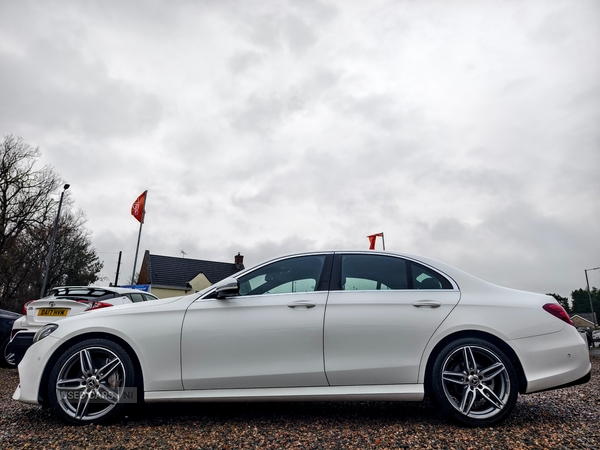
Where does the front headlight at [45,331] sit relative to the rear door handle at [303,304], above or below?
below

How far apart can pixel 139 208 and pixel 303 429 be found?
2462 cm

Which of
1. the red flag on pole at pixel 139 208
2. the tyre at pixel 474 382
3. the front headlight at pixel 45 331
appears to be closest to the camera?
the tyre at pixel 474 382

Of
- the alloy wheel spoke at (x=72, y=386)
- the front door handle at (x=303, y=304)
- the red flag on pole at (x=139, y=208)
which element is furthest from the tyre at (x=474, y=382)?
the red flag on pole at (x=139, y=208)

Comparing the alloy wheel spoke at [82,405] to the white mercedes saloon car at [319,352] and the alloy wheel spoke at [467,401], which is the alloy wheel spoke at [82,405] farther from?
the alloy wheel spoke at [467,401]

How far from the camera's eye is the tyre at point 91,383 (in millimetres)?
3615

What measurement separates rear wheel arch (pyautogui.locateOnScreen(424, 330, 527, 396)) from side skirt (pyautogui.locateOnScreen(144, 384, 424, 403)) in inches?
5.1

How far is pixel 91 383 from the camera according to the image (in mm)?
3660

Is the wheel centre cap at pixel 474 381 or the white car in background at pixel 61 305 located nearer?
the wheel centre cap at pixel 474 381

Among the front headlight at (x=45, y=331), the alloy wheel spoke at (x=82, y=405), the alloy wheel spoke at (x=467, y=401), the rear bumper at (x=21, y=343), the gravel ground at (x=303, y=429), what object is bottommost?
the gravel ground at (x=303, y=429)

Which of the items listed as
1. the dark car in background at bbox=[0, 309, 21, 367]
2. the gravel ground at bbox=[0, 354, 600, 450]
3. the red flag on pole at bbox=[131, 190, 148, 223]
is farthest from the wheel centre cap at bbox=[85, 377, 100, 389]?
the red flag on pole at bbox=[131, 190, 148, 223]

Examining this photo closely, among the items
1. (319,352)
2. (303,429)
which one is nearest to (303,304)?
(319,352)

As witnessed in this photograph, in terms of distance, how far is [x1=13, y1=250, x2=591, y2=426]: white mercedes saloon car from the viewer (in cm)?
358

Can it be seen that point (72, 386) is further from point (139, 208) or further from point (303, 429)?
point (139, 208)

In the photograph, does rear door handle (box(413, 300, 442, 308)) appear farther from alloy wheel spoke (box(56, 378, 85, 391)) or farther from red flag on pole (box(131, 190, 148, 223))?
red flag on pole (box(131, 190, 148, 223))
